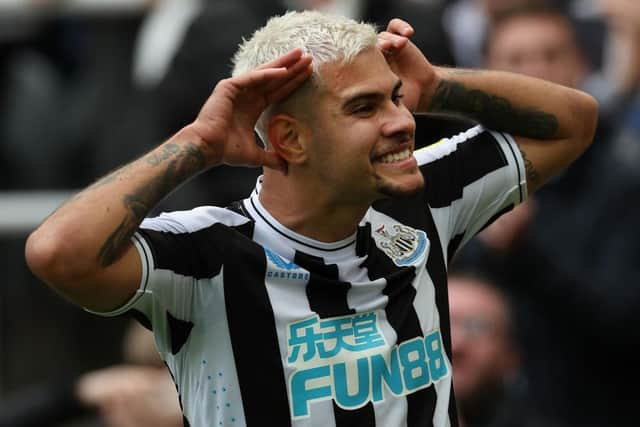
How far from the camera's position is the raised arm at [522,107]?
549cm

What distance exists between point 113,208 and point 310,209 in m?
0.64

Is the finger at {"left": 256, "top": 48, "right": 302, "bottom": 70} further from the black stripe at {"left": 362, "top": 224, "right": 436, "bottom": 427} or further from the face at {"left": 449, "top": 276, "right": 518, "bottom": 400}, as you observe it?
the face at {"left": 449, "top": 276, "right": 518, "bottom": 400}

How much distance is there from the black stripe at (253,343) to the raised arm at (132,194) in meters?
0.28

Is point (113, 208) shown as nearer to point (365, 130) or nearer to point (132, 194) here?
point (132, 194)

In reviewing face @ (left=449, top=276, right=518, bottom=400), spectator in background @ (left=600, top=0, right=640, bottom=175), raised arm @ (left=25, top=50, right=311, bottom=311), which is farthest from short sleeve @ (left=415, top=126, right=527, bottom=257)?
spectator in background @ (left=600, top=0, right=640, bottom=175)

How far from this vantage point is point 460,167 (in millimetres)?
5496

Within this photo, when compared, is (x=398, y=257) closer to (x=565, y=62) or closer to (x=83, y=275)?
(x=83, y=275)

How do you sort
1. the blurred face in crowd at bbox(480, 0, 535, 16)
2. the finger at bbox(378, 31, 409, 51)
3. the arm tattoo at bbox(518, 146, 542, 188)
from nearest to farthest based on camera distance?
the finger at bbox(378, 31, 409, 51)
the arm tattoo at bbox(518, 146, 542, 188)
the blurred face in crowd at bbox(480, 0, 535, 16)

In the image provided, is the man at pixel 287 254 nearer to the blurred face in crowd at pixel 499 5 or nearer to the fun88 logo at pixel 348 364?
the fun88 logo at pixel 348 364

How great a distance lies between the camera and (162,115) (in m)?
8.97

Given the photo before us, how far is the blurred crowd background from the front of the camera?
811 cm

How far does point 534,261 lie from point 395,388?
3250mm

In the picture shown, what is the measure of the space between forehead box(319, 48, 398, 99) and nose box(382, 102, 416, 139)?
0.23 feet

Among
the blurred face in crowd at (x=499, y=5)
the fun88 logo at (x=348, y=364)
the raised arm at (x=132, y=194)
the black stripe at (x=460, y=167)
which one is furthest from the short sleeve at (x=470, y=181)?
the blurred face in crowd at (x=499, y=5)
